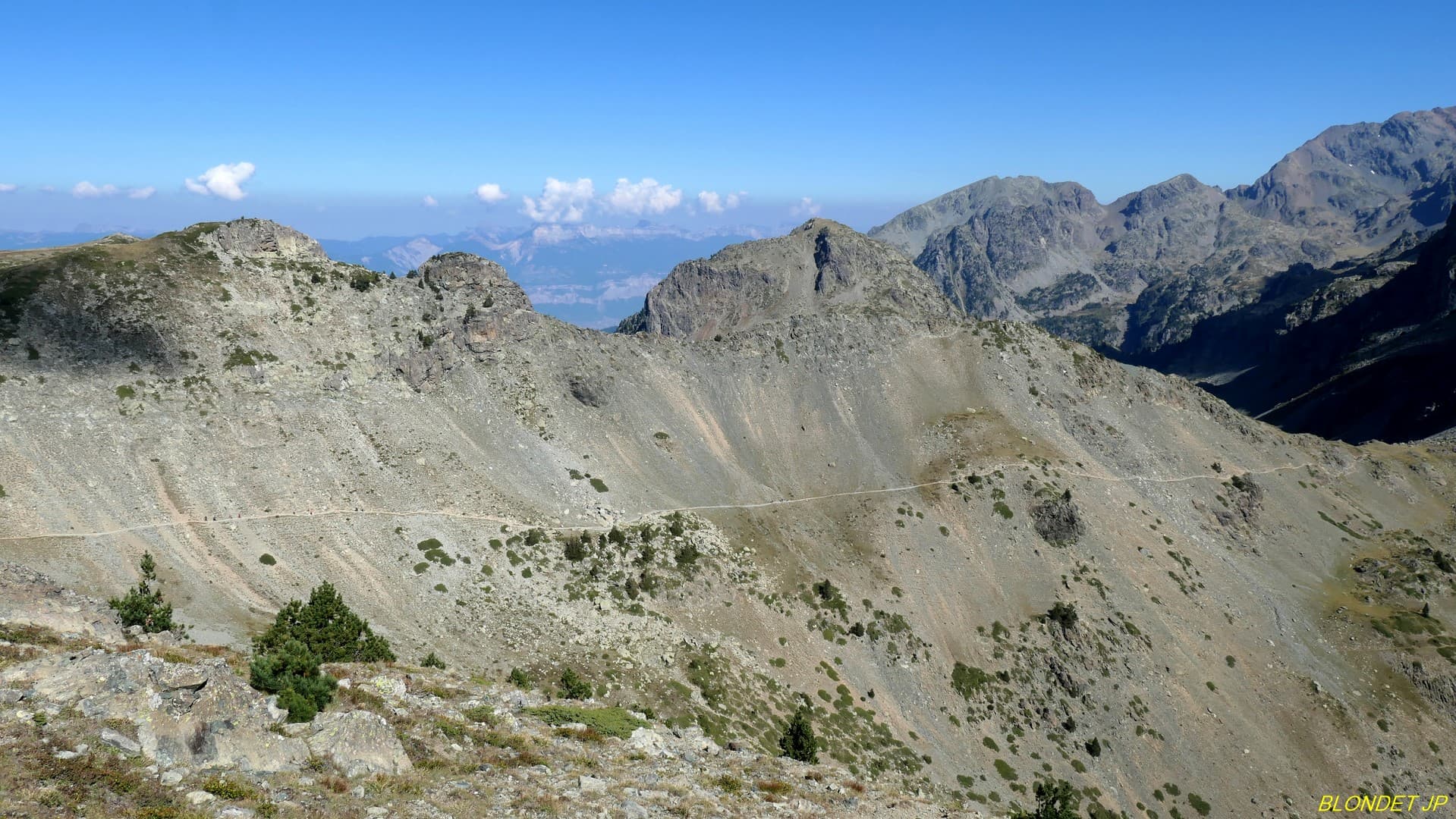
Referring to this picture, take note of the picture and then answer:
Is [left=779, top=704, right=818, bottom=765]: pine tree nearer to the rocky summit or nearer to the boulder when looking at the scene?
the rocky summit

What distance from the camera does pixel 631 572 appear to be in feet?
276

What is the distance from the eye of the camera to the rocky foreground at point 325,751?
2122cm

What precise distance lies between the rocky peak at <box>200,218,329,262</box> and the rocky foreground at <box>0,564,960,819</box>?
77.1m

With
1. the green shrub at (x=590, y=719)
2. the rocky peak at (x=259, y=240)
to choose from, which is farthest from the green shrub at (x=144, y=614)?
the rocky peak at (x=259, y=240)

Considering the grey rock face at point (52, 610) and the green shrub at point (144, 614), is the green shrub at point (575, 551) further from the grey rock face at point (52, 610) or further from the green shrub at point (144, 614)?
the grey rock face at point (52, 610)

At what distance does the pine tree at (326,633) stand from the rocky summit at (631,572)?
37 cm

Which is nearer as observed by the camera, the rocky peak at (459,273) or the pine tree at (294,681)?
the pine tree at (294,681)

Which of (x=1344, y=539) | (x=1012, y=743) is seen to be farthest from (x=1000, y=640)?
(x=1344, y=539)

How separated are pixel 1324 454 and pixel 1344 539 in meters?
27.7

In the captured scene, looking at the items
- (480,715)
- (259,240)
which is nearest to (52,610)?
(480,715)

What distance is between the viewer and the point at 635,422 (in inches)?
4631

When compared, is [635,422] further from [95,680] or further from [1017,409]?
[95,680]

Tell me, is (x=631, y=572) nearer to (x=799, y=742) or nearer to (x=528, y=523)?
(x=528, y=523)

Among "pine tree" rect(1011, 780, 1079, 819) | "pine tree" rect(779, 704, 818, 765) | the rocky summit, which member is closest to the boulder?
the rocky summit
